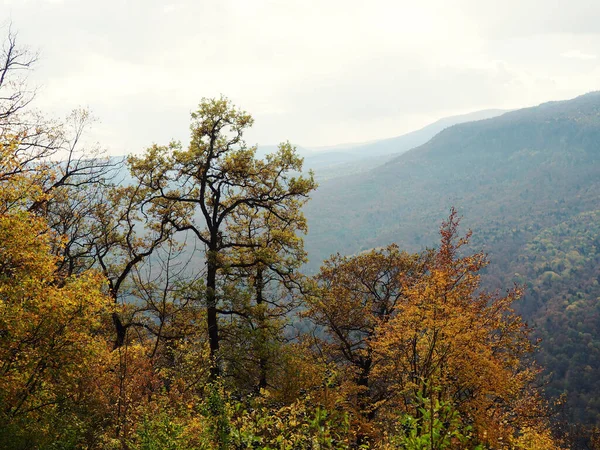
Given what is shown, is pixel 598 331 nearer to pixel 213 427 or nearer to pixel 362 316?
pixel 362 316

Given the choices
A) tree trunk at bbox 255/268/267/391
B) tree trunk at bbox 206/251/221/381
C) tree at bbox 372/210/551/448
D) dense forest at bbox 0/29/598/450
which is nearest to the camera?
dense forest at bbox 0/29/598/450

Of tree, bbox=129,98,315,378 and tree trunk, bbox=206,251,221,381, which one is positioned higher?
tree, bbox=129,98,315,378

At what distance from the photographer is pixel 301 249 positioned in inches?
750

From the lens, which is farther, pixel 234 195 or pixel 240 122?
pixel 234 195

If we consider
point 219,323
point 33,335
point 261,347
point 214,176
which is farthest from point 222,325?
point 33,335

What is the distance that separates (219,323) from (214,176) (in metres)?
6.98

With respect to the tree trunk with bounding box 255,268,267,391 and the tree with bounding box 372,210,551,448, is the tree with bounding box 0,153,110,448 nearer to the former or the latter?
the tree trunk with bounding box 255,268,267,391

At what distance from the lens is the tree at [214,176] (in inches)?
679

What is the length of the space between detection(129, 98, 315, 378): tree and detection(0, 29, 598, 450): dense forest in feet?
0.28

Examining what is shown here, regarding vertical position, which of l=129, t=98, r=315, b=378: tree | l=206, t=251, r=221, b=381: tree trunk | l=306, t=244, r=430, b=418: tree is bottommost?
l=306, t=244, r=430, b=418: tree

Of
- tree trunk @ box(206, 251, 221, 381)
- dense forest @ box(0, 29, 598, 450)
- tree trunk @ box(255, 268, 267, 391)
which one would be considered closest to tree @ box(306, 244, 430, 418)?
dense forest @ box(0, 29, 598, 450)

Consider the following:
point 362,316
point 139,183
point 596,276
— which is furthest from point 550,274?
point 139,183

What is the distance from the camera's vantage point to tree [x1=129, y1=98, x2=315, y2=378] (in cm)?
1725

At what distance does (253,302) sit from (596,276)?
207960mm
